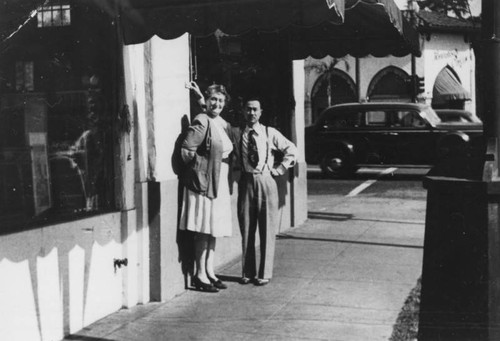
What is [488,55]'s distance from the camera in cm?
369

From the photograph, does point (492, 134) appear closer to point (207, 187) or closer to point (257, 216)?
point (207, 187)

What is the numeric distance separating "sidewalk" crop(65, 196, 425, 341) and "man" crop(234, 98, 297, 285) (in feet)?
0.92

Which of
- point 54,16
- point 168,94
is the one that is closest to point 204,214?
point 168,94

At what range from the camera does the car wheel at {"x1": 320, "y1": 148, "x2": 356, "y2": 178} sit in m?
18.3

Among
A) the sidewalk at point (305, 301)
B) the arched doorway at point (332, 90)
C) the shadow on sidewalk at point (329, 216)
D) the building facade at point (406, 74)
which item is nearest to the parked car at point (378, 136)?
the shadow on sidewalk at point (329, 216)

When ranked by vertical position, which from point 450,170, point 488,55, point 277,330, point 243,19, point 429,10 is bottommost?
point 277,330

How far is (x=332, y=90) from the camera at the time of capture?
122ft

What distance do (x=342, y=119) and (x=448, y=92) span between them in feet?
63.0

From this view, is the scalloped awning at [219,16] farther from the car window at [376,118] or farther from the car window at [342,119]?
the car window at [342,119]

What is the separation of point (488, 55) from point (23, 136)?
315cm

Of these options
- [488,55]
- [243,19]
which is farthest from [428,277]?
[243,19]

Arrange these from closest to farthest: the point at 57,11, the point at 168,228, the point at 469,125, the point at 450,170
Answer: the point at 450,170 → the point at 57,11 → the point at 168,228 → the point at 469,125

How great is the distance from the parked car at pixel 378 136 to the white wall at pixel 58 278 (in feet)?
42.7

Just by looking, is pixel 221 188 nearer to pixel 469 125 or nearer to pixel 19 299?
pixel 19 299
